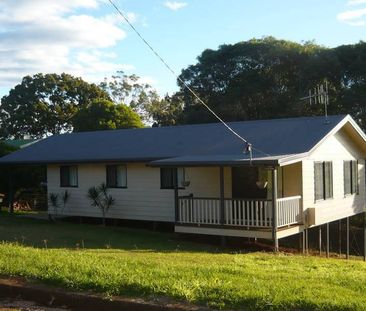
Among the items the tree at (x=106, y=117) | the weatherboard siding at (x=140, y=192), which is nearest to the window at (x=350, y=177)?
the weatherboard siding at (x=140, y=192)

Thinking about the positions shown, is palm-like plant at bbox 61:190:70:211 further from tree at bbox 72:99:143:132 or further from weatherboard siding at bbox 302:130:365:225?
tree at bbox 72:99:143:132

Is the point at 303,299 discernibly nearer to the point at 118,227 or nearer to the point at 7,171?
the point at 118,227

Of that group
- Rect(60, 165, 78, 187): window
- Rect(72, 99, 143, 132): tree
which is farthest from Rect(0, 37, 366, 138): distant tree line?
Rect(60, 165, 78, 187): window

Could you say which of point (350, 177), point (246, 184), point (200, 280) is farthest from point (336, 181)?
point (200, 280)

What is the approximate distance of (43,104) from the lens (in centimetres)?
6650

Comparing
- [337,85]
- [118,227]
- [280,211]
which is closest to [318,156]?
[280,211]

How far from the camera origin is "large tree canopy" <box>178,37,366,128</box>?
40281 millimetres

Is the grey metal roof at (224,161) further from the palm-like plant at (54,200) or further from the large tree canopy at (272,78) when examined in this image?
the large tree canopy at (272,78)

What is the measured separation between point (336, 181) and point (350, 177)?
69.0 inches

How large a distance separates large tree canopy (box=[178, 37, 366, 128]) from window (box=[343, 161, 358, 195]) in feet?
55.3

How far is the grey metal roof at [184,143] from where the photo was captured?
60.6ft

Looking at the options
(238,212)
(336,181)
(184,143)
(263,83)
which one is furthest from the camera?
(263,83)

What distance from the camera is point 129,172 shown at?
817 inches

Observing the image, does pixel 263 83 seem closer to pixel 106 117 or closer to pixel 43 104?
pixel 106 117
